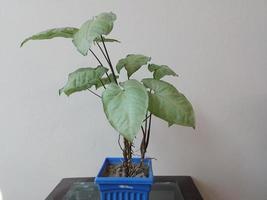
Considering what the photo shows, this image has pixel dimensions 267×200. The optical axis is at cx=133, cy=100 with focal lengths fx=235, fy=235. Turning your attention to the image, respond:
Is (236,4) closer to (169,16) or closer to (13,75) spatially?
(169,16)

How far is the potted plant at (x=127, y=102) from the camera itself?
1.74ft

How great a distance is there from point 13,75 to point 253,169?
1172mm

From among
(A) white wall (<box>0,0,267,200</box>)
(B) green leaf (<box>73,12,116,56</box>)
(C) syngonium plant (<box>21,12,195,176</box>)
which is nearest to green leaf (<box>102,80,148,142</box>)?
(C) syngonium plant (<box>21,12,195,176</box>)

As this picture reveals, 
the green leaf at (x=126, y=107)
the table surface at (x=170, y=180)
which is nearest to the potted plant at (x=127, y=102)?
the green leaf at (x=126, y=107)

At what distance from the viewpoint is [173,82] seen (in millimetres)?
1045

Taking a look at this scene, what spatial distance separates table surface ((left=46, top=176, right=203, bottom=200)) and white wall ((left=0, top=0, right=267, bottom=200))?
0.11 feet

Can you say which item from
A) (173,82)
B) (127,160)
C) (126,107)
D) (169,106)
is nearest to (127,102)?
(126,107)

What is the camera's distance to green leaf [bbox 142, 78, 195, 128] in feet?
1.93

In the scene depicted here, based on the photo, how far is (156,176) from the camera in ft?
3.59

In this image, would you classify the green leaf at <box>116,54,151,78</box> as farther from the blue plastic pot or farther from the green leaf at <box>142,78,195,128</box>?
the blue plastic pot

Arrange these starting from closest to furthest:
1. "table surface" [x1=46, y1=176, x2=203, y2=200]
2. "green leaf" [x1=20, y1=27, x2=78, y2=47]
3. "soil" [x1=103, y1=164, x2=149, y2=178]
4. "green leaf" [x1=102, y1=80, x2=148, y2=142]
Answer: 1. "green leaf" [x1=102, y1=80, x2=148, y2=142]
2. "green leaf" [x1=20, y1=27, x2=78, y2=47]
3. "soil" [x1=103, y1=164, x2=149, y2=178]
4. "table surface" [x1=46, y1=176, x2=203, y2=200]

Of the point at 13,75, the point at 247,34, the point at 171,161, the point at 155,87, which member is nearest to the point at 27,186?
the point at 13,75

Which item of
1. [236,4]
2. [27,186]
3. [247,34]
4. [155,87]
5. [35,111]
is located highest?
[236,4]

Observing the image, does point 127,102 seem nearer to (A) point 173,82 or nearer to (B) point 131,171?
(B) point 131,171
